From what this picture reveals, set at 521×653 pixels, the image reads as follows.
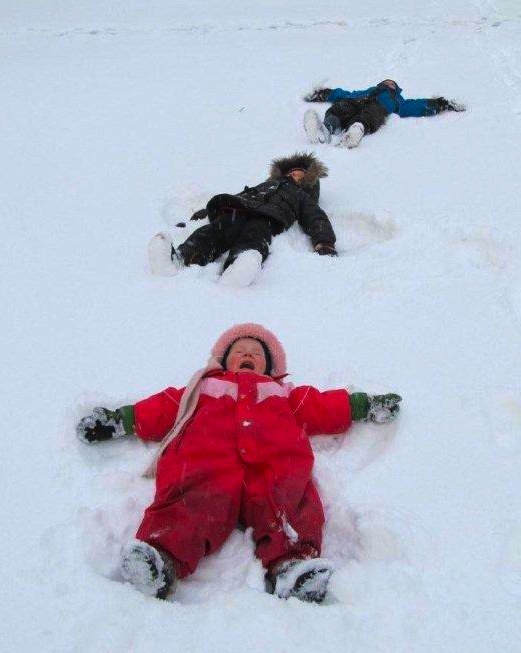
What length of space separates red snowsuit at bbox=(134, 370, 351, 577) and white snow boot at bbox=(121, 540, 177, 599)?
0.06 metres

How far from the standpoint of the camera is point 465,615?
1.42 metres

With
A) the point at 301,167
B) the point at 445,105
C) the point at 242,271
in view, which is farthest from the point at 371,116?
the point at 242,271

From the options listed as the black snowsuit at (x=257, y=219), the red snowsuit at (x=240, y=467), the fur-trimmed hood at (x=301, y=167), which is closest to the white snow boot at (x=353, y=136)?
the fur-trimmed hood at (x=301, y=167)

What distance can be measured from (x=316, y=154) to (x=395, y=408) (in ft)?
10.3

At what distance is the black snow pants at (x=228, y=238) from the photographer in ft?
10.2

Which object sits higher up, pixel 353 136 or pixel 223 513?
pixel 353 136

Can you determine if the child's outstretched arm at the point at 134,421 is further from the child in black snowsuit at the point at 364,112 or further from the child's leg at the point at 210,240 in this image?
the child in black snowsuit at the point at 364,112

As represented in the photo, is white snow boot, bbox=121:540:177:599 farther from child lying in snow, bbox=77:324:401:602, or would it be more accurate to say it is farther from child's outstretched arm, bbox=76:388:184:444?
child's outstretched arm, bbox=76:388:184:444

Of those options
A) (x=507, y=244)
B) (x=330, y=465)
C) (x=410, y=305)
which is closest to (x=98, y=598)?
(x=330, y=465)

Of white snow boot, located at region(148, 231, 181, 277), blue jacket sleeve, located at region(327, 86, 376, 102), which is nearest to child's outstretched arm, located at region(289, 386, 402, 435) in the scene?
white snow boot, located at region(148, 231, 181, 277)

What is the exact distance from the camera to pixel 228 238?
3332 mm

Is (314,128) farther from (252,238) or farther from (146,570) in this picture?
(146,570)

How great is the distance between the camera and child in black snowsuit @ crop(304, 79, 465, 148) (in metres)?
4.83

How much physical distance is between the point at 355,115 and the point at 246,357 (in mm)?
3773
